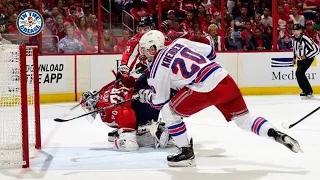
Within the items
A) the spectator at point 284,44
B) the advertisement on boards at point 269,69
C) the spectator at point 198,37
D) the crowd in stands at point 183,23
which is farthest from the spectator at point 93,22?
the spectator at point 284,44

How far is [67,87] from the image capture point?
8805 mm

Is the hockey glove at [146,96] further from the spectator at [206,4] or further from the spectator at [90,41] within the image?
the spectator at [206,4]

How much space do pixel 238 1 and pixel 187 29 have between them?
1177mm

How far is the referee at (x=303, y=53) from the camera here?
29.2 feet

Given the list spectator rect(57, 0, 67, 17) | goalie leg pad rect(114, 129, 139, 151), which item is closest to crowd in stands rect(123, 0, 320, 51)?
spectator rect(57, 0, 67, 17)

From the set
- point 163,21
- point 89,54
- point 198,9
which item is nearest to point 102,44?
point 89,54

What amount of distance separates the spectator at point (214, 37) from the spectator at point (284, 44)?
101 cm

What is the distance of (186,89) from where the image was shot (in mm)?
3910

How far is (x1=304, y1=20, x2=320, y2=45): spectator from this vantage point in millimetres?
10242

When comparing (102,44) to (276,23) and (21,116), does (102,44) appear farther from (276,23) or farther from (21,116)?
(21,116)

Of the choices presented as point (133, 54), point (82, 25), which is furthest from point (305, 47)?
point (133, 54)

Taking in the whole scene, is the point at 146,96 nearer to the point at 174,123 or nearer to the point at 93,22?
the point at 174,123

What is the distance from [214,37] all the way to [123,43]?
1.51 m

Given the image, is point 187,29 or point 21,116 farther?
point 187,29
